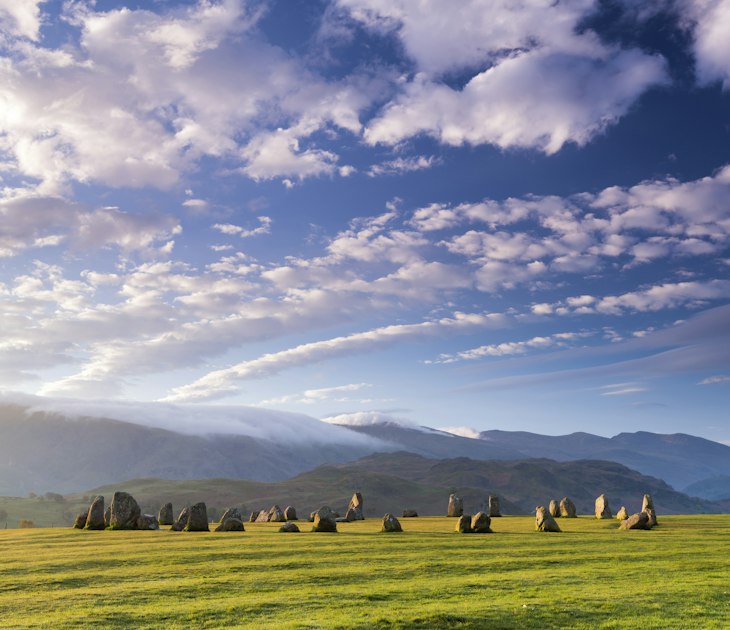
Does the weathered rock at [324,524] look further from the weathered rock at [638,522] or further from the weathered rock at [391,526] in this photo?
the weathered rock at [638,522]

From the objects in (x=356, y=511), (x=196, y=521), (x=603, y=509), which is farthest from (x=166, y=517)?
(x=603, y=509)

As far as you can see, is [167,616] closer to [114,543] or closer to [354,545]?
[354,545]

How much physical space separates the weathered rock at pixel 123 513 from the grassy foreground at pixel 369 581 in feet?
32.6

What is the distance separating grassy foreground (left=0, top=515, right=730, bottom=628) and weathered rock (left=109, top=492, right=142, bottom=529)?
994 centimetres

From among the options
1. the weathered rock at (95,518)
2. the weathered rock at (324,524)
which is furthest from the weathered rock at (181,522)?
the weathered rock at (324,524)

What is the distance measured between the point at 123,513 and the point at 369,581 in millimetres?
38004

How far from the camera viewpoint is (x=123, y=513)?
5834cm

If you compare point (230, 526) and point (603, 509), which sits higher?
point (230, 526)

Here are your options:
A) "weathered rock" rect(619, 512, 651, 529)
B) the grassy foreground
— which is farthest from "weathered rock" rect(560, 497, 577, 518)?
the grassy foreground

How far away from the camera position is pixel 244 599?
81.9ft

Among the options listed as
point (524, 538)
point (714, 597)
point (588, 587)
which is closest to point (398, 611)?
point (588, 587)

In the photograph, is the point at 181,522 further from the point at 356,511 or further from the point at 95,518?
the point at 356,511

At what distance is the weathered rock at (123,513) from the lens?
58.1 m

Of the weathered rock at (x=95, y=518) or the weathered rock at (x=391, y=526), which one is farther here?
the weathered rock at (x=95, y=518)
